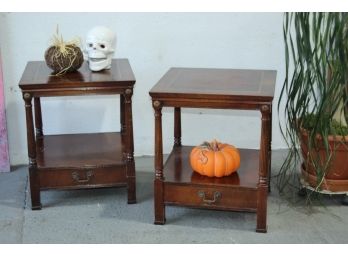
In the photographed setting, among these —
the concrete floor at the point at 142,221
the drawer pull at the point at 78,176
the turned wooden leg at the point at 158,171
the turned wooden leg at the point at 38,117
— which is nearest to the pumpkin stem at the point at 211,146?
the turned wooden leg at the point at 158,171

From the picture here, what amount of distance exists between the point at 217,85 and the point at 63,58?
2.51 ft

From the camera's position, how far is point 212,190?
236 cm

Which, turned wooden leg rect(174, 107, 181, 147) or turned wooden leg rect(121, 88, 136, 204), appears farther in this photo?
turned wooden leg rect(174, 107, 181, 147)

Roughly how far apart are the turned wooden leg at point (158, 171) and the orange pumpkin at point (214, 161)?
18 centimetres

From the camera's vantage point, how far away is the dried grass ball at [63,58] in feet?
8.33

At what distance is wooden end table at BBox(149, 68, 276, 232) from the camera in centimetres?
220

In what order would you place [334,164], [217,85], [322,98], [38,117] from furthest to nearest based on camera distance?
[38,117]
[334,164]
[322,98]
[217,85]

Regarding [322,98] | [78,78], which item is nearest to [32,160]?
[78,78]

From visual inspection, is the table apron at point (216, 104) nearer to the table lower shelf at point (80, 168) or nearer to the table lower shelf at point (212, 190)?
the table lower shelf at point (212, 190)

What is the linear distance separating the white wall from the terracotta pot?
0.81 metres

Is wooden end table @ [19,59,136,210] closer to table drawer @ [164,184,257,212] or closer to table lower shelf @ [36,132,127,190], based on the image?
table lower shelf @ [36,132,127,190]

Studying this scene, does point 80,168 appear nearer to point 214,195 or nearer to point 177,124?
point 177,124

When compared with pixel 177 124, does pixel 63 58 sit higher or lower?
higher

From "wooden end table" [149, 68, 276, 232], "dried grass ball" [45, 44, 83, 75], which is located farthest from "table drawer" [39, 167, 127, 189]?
"dried grass ball" [45, 44, 83, 75]
